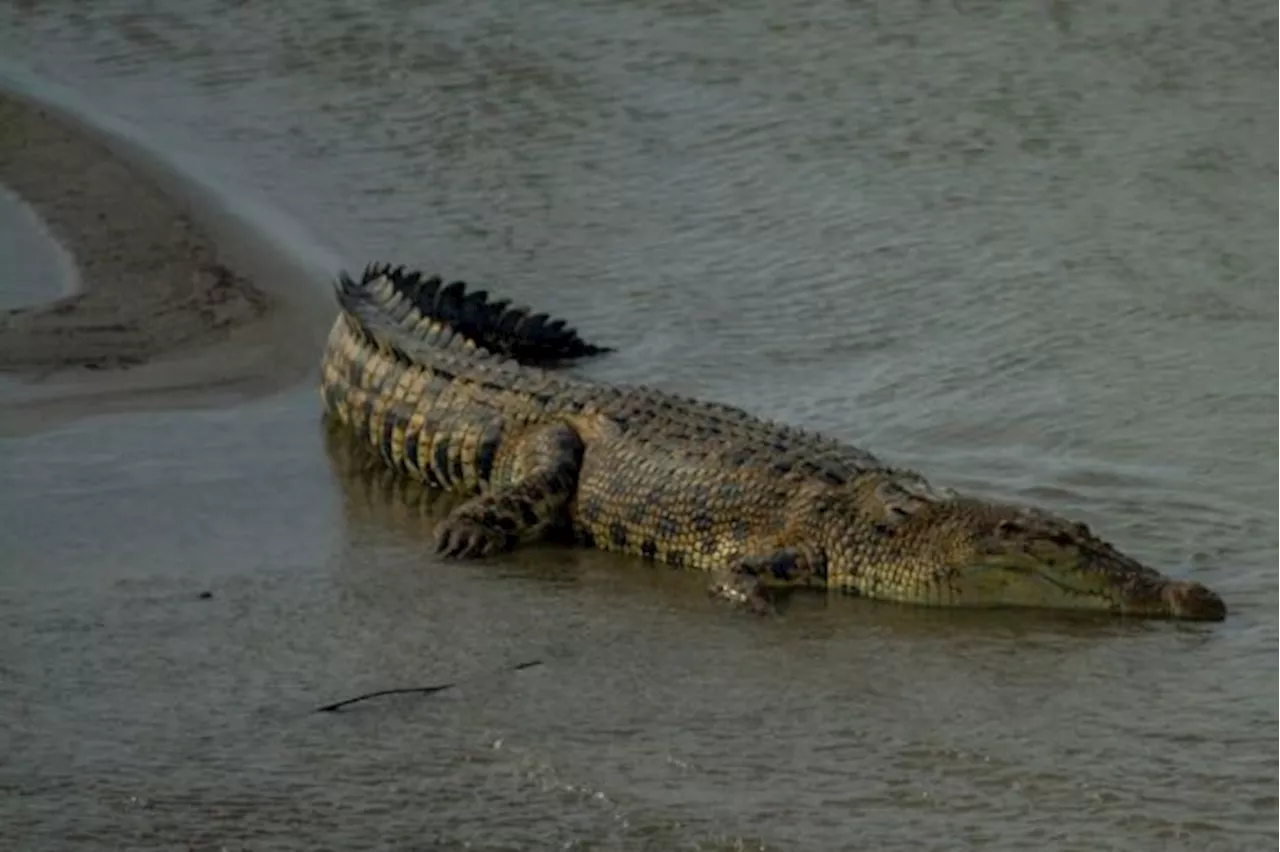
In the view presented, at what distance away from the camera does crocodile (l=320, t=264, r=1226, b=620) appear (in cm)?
637

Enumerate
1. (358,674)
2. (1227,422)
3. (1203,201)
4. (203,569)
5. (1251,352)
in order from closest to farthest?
1. (358,674)
2. (203,569)
3. (1227,422)
4. (1251,352)
5. (1203,201)

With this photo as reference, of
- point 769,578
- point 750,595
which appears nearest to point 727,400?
point 769,578

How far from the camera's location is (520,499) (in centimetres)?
706

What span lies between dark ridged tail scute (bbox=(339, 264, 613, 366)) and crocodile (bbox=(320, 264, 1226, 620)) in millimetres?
193

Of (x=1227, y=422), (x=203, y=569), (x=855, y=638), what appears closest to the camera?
(x=855, y=638)

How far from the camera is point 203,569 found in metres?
6.67

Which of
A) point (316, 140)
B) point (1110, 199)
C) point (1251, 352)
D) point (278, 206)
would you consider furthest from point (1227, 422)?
point (316, 140)

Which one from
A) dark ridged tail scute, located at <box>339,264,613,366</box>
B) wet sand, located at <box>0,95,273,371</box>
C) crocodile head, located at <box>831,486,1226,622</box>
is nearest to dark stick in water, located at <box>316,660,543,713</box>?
crocodile head, located at <box>831,486,1226,622</box>

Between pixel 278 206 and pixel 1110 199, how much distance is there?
131 inches

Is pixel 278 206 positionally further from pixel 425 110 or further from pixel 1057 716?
pixel 1057 716

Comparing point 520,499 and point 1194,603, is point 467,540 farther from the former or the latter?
point 1194,603

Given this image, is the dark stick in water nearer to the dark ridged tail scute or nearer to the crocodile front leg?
the crocodile front leg

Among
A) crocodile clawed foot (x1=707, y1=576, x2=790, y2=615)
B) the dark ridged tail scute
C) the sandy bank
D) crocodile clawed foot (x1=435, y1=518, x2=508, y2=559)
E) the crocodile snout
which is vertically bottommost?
the sandy bank

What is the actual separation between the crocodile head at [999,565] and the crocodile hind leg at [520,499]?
2.91 feet
